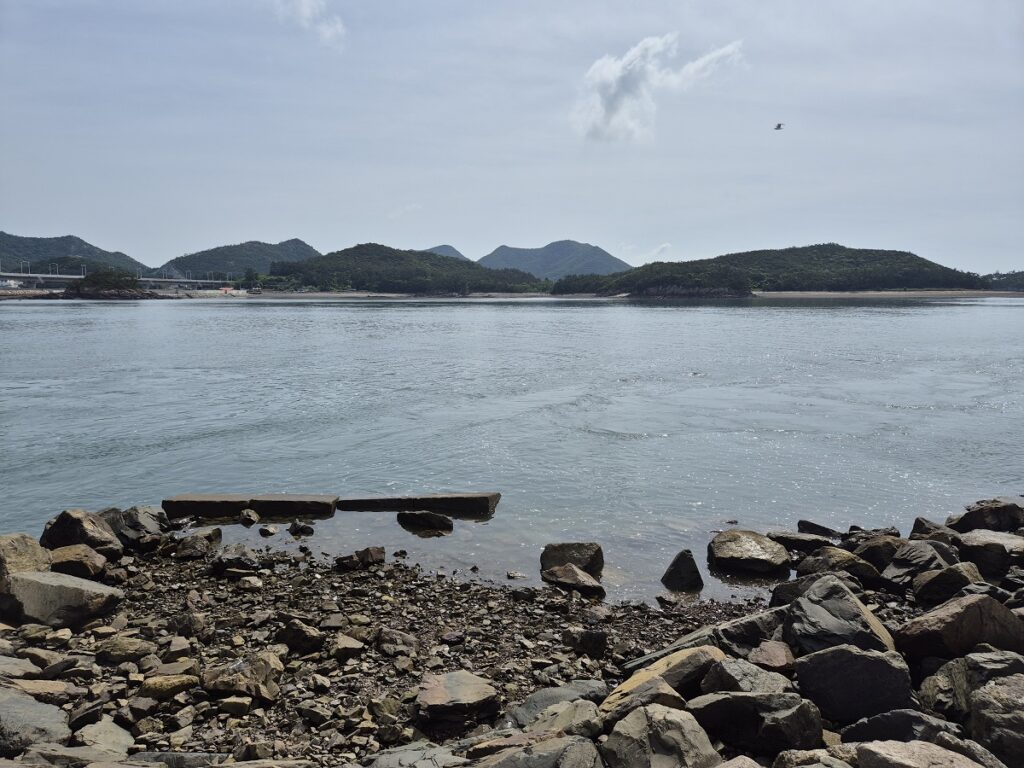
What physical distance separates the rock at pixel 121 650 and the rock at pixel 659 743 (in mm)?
4984

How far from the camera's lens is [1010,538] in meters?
10.3

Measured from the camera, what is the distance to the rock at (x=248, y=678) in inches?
248

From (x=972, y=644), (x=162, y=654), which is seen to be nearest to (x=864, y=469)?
(x=972, y=644)

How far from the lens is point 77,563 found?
31.2 feet

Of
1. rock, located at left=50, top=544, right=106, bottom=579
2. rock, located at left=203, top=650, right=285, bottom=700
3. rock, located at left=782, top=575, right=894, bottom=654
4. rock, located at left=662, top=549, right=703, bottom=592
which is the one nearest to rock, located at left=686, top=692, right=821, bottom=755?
rock, located at left=782, top=575, right=894, bottom=654

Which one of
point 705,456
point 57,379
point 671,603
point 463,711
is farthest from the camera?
point 57,379

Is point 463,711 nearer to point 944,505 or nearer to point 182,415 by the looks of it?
point 944,505

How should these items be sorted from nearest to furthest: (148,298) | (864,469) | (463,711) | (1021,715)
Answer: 1. (1021,715)
2. (463,711)
3. (864,469)
4. (148,298)

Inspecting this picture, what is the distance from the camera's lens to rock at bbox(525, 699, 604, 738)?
5.34 meters

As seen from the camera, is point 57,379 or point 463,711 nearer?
point 463,711

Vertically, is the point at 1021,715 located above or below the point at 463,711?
above

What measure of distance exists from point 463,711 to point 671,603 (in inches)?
152

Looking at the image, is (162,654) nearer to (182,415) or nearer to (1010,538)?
(1010,538)

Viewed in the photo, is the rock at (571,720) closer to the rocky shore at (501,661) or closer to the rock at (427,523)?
the rocky shore at (501,661)
